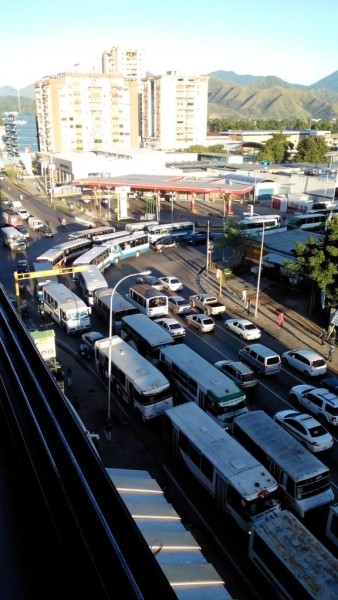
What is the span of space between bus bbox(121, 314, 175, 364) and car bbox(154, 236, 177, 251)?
68.7 feet

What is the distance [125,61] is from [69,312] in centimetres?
18240

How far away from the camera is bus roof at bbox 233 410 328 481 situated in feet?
44.6

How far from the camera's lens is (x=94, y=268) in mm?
32281

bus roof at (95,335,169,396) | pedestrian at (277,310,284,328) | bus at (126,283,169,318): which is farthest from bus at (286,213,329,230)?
bus roof at (95,335,169,396)

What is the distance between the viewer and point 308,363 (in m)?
21.4

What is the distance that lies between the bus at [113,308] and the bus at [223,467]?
10.3 metres

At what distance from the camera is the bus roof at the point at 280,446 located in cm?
1359

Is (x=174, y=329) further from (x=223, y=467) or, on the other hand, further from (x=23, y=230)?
(x=23, y=230)

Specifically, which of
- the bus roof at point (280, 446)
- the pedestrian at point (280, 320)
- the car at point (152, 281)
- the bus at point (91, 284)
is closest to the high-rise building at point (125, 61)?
the car at point (152, 281)

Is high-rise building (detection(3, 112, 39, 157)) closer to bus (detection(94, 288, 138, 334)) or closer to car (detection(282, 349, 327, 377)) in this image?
bus (detection(94, 288, 138, 334))

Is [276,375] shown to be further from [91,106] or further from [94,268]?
[91,106]

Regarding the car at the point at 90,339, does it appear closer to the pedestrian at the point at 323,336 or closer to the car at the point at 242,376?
the car at the point at 242,376

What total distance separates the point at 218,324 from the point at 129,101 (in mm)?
102589

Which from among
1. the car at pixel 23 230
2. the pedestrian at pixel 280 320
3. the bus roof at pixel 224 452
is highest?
the bus roof at pixel 224 452
